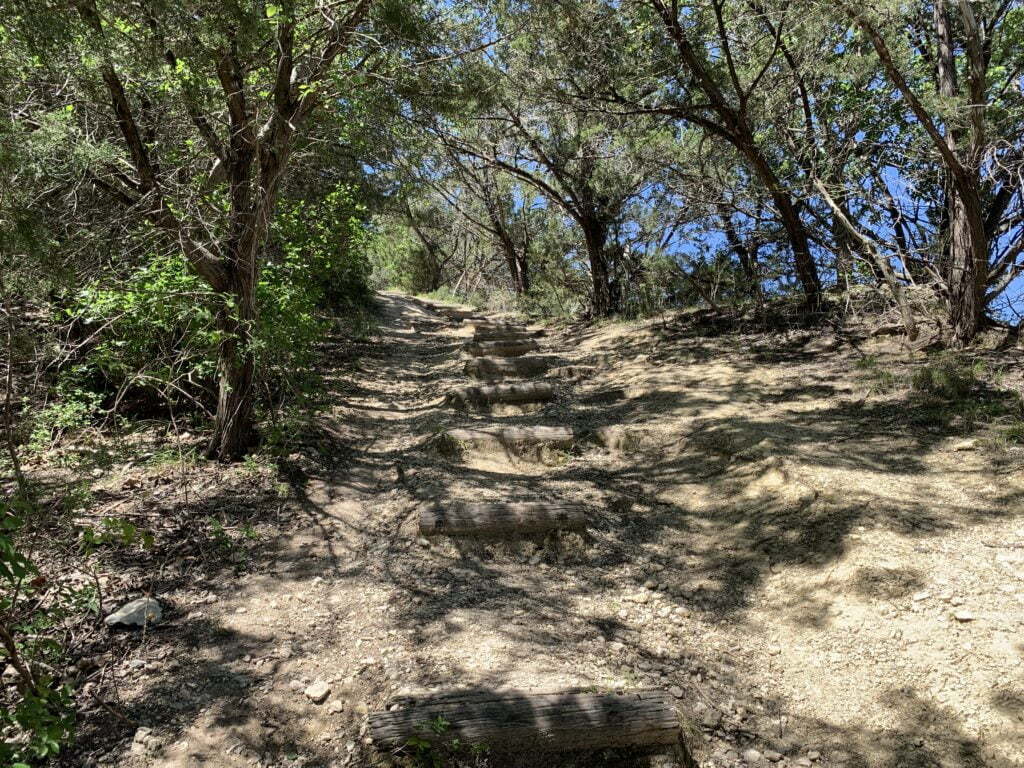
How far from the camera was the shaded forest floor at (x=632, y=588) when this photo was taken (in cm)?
250

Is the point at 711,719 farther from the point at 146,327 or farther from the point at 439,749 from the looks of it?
the point at 146,327

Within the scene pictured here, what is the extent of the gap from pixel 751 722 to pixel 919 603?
1104mm

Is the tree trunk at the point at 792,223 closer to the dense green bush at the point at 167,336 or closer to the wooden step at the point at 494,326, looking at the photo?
the dense green bush at the point at 167,336

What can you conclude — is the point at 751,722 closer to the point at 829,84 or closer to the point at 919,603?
the point at 919,603

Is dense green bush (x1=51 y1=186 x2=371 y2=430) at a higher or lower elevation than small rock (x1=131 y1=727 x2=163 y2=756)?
higher

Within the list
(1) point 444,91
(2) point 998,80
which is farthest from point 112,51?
(2) point 998,80

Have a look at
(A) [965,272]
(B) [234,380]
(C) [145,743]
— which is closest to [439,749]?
(C) [145,743]

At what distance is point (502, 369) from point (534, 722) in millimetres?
6549

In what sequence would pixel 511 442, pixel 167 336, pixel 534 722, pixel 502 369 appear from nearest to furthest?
pixel 534 722 → pixel 167 336 → pixel 511 442 → pixel 502 369

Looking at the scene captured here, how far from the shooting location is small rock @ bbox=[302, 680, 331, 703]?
265 cm

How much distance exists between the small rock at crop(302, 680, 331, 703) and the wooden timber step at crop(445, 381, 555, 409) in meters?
4.57

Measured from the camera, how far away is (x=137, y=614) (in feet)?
9.93

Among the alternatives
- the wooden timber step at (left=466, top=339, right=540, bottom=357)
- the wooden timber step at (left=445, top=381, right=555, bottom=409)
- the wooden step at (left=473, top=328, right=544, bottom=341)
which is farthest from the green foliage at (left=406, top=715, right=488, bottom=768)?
the wooden step at (left=473, top=328, right=544, bottom=341)

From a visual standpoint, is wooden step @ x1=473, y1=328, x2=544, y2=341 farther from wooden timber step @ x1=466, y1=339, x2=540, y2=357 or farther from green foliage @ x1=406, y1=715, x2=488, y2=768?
green foliage @ x1=406, y1=715, x2=488, y2=768
